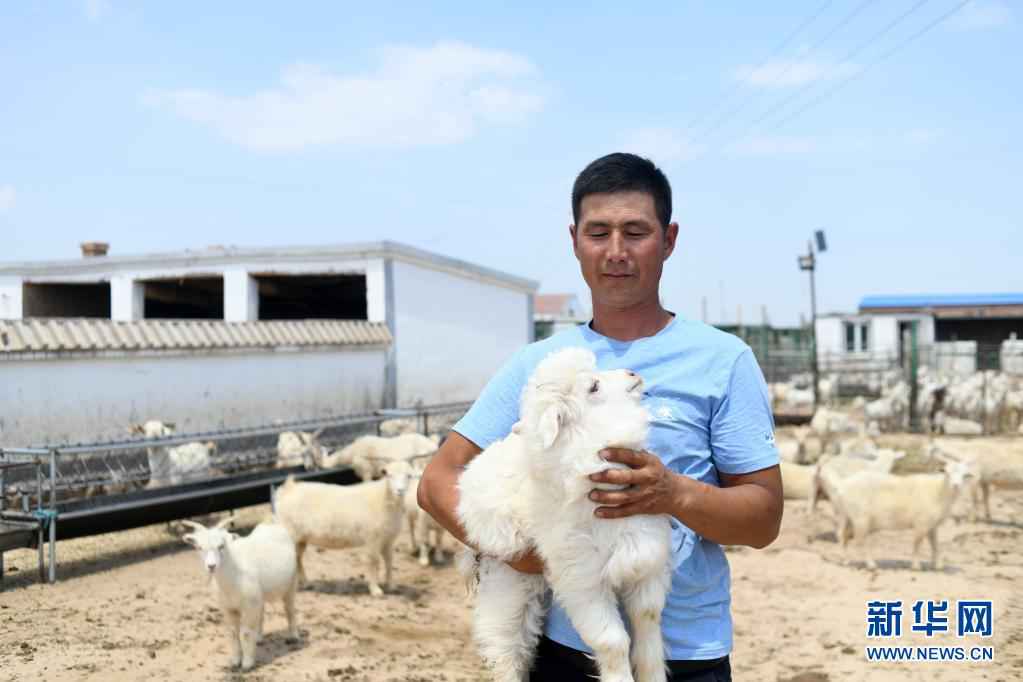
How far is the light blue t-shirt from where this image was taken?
223 cm

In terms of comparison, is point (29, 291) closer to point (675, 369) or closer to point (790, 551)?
point (790, 551)

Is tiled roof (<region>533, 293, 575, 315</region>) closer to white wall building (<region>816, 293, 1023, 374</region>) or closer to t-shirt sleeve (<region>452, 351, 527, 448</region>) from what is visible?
white wall building (<region>816, 293, 1023, 374</region>)

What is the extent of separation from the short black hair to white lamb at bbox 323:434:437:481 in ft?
32.6

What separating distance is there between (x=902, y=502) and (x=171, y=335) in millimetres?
10196

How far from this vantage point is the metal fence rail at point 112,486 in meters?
8.03


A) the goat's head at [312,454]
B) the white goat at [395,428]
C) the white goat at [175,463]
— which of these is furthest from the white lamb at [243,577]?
the white goat at [395,428]

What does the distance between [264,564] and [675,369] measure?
552cm

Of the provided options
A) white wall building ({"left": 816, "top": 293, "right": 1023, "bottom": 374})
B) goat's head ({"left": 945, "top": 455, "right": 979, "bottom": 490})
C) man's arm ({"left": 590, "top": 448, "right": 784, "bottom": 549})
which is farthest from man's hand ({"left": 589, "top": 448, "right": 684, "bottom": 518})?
white wall building ({"left": 816, "top": 293, "right": 1023, "bottom": 374})

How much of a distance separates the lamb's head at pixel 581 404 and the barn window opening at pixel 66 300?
20736 mm

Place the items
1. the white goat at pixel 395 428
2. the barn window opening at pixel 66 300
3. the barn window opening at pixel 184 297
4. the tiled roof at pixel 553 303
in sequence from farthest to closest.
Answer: the tiled roof at pixel 553 303
the barn window opening at pixel 66 300
the barn window opening at pixel 184 297
the white goat at pixel 395 428

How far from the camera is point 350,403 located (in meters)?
16.5

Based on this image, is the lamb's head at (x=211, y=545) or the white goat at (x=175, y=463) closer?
the lamb's head at (x=211, y=545)

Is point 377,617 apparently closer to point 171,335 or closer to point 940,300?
point 171,335

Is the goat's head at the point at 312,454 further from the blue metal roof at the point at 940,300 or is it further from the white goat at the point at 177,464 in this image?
the blue metal roof at the point at 940,300
